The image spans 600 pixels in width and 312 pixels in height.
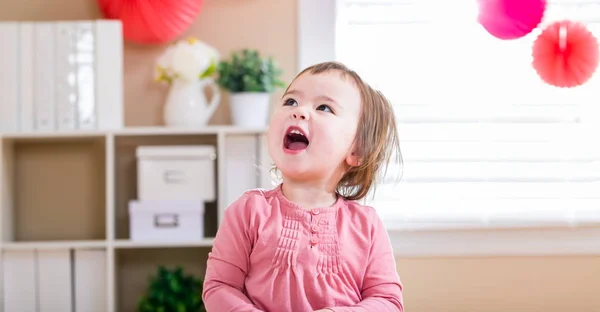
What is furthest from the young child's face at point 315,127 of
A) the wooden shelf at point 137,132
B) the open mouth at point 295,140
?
the wooden shelf at point 137,132

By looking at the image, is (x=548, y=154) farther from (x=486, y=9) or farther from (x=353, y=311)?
(x=353, y=311)

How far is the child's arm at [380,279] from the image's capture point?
4.09 ft

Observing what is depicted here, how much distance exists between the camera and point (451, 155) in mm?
2578

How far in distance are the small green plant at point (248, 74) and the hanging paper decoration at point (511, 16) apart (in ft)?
2.18

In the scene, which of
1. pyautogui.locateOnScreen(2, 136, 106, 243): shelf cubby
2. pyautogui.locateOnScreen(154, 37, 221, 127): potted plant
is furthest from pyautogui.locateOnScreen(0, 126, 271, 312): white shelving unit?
pyautogui.locateOnScreen(154, 37, 221, 127): potted plant

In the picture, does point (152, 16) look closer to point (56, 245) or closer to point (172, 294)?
point (56, 245)

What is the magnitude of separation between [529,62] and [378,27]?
0.51 metres

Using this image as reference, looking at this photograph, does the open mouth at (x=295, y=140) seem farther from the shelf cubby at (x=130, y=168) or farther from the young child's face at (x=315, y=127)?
the shelf cubby at (x=130, y=168)

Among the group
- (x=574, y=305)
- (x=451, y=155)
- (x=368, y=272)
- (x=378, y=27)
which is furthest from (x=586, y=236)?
(x=368, y=272)

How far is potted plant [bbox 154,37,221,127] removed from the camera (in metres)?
2.44

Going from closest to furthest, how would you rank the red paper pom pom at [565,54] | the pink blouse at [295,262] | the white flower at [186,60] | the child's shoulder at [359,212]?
the pink blouse at [295,262] < the child's shoulder at [359,212] < the red paper pom pom at [565,54] < the white flower at [186,60]

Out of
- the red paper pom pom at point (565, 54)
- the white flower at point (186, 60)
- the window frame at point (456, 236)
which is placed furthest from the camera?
the window frame at point (456, 236)

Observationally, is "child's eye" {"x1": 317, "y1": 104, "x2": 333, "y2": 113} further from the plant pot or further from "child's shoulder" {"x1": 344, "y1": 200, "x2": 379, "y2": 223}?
the plant pot

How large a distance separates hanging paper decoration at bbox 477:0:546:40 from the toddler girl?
3.79 ft
